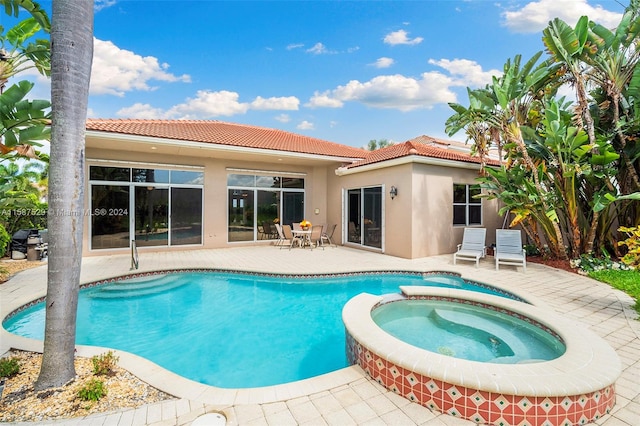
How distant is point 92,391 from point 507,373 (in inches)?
153

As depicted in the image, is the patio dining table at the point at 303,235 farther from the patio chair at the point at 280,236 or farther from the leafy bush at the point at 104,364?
the leafy bush at the point at 104,364

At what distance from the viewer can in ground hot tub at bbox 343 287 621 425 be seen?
253 cm

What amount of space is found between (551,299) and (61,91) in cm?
824

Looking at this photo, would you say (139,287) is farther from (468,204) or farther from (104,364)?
(468,204)

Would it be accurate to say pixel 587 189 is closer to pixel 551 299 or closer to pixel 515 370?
pixel 551 299

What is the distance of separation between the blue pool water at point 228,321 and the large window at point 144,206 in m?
4.15

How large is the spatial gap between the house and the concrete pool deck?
283cm

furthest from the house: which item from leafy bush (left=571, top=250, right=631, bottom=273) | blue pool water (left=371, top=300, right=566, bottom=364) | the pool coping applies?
the pool coping

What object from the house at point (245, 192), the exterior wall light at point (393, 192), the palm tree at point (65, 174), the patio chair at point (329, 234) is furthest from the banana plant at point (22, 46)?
the patio chair at point (329, 234)

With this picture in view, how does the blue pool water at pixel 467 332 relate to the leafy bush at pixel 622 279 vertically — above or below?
below

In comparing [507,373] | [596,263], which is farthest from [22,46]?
[596,263]

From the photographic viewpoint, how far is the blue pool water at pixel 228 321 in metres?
4.32

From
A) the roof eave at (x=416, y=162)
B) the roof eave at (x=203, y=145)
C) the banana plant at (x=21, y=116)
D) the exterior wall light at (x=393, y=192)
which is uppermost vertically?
the roof eave at (x=203, y=145)

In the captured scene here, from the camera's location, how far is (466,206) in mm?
11523
